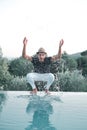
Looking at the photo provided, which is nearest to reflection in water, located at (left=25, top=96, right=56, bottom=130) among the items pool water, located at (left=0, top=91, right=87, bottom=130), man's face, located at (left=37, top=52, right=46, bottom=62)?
pool water, located at (left=0, top=91, right=87, bottom=130)

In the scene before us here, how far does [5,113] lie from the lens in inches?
247

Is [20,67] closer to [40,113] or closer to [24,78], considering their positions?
[24,78]

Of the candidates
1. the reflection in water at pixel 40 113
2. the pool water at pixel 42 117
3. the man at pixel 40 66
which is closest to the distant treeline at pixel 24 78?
the man at pixel 40 66

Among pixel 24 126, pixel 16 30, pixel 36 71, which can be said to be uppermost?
pixel 16 30

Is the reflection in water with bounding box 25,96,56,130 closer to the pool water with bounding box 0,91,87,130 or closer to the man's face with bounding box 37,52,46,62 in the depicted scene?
the pool water with bounding box 0,91,87,130

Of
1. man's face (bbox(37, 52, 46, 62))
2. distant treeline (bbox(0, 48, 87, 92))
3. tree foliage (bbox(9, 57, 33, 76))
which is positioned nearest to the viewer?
man's face (bbox(37, 52, 46, 62))

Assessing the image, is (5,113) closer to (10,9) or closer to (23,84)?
(23,84)

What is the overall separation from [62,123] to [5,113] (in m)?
1.32

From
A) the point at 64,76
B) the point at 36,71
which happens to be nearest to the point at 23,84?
the point at 64,76

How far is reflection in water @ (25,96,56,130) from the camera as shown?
201 inches

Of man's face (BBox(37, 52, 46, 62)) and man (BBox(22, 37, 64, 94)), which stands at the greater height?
man's face (BBox(37, 52, 46, 62))

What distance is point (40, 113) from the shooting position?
6520 millimetres

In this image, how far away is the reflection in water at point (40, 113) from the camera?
5110mm

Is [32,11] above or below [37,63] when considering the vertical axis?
above
